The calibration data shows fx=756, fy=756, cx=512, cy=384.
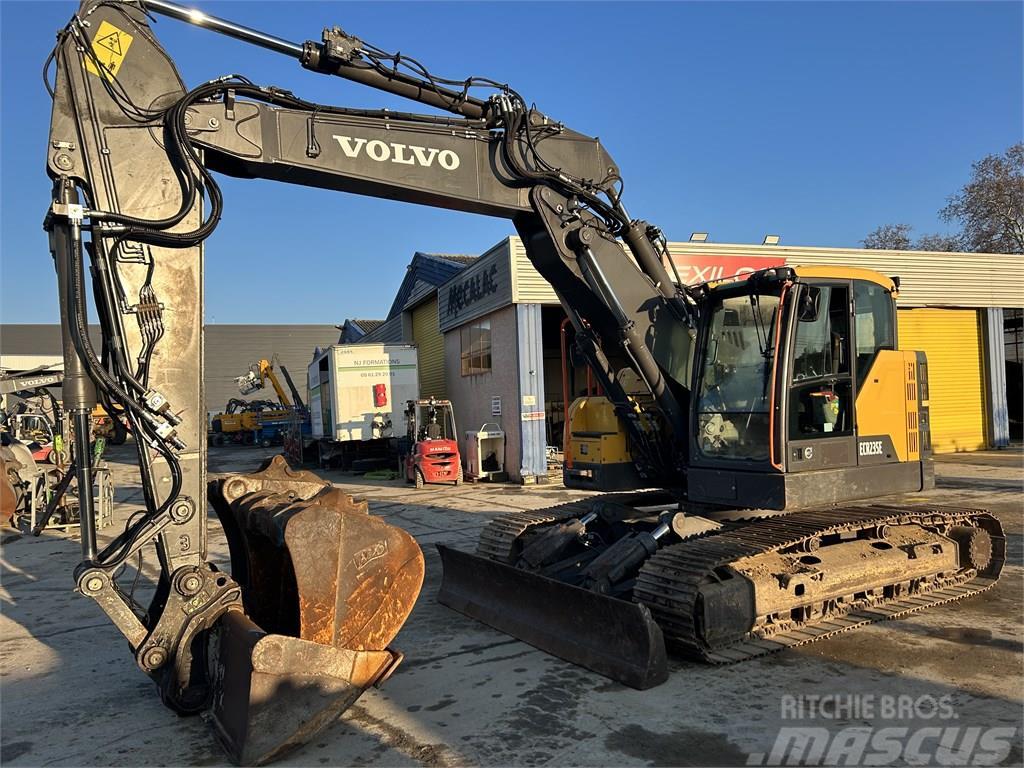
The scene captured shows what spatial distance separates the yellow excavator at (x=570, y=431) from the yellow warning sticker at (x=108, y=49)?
1 centimetres

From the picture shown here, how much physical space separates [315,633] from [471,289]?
15468 mm

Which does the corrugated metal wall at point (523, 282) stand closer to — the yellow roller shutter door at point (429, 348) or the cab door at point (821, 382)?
the yellow roller shutter door at point (429, 348)

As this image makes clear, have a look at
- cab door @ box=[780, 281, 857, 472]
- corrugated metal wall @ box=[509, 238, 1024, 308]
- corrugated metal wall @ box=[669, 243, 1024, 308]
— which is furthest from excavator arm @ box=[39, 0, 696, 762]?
corrugated metal wall @ box=[669, 243, 1024, 308]

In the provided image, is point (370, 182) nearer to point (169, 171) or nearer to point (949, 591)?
point (169, 171)

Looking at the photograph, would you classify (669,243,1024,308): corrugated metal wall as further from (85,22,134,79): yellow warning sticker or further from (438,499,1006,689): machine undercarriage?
(85,22,134,79): yellow warning sticker

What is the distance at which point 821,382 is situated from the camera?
20.5 ft

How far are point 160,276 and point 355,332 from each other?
35.4m

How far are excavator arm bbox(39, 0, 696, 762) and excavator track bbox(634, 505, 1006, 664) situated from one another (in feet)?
6.32

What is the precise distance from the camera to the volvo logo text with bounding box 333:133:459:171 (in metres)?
5.41

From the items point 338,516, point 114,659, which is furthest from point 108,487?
point 338,516

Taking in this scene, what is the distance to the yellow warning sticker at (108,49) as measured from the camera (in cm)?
451

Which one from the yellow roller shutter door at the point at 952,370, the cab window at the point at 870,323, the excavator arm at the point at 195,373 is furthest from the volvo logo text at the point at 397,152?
the yellow roller shutter door at the point at 952,370

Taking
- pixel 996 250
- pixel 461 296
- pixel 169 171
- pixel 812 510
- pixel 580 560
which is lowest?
pixel 580 560

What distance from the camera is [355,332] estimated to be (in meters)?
39.4
